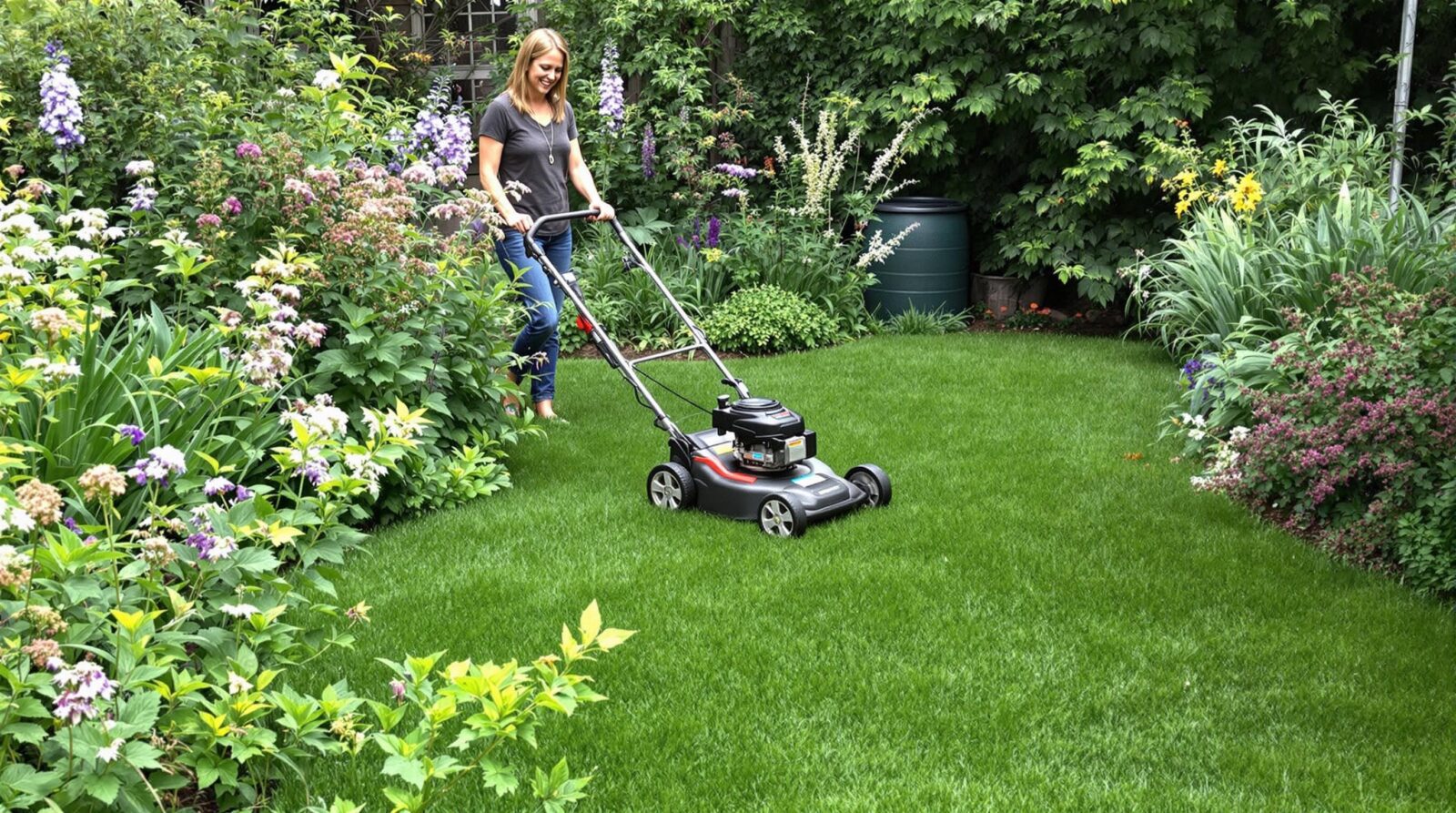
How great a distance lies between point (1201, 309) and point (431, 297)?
3.78m

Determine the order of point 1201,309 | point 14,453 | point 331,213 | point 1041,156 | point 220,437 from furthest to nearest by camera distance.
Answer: point 1041,156
point 1201,309
point 331,213
point 220,437
point 14,453

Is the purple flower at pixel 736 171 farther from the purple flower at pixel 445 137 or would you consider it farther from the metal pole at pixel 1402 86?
the metal pole at pixel 1402 86

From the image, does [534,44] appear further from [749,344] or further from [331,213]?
[749,344]

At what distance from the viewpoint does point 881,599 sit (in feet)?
12.5

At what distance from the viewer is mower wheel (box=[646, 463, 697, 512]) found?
4684 millimetres

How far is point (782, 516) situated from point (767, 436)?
0.96 ft

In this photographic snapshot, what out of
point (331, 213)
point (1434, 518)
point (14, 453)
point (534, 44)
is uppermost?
point (534, 44)

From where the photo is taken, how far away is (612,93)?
345 inches

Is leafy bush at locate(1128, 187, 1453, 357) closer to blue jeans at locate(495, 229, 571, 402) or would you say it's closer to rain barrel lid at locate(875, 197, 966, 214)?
rain barrel lid at locate(875, 197, 966, 214)

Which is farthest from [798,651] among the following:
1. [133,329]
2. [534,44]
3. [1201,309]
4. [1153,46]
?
[1153,46]

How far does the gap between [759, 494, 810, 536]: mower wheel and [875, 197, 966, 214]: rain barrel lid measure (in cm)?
459

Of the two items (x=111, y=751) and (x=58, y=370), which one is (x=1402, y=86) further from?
(x=111, y=751)

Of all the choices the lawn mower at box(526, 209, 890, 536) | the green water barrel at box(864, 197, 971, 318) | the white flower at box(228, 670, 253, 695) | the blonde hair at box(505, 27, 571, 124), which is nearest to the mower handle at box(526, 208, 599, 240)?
the lawn mower at box(526, 209, 890, 536)

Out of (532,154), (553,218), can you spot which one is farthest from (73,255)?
(532,154)
